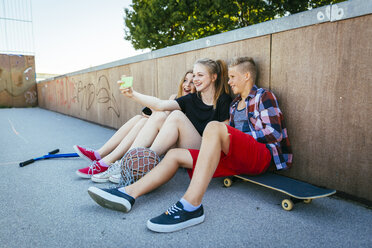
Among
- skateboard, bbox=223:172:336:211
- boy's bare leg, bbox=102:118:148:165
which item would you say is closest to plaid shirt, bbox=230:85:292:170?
skateboard, bbox=223:172:336:211

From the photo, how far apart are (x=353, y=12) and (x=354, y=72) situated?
416 mm

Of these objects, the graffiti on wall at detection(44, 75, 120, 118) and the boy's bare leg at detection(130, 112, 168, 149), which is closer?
the boy's bare leg at detection(130, 112, 168, 149)

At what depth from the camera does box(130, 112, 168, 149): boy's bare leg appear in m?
2.34

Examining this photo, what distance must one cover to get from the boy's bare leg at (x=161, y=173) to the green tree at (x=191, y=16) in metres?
10.8

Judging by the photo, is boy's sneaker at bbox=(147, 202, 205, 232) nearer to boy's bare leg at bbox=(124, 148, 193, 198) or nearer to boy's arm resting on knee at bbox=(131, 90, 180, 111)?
boy's bare leg at bbox=(124, 148, 193, 198)

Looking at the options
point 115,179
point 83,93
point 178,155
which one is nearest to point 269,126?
point 178,155

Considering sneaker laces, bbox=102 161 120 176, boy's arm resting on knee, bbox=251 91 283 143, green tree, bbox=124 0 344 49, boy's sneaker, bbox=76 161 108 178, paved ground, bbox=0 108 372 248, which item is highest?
green tree, bbox=124 0 344 49

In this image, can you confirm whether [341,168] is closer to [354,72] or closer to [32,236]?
[354,72]

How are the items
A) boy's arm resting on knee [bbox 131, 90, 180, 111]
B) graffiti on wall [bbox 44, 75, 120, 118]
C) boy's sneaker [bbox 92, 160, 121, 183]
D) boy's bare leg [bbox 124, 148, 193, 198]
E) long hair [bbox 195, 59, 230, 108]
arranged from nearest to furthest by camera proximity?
boy's bare leg [bbox 124, 148, 193, 198] → boy's sneaker [bbox 92, 160, 121, 183] → boy's arm resting on knee [bbox 131, 90, 180, 111] → long hair [bbox 195, 59, 230, 108] → graffiti on wall [bbox 44, 75, 120, 118]

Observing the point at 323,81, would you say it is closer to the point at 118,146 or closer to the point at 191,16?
the point at 118,146

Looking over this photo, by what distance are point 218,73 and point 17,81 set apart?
15084mm

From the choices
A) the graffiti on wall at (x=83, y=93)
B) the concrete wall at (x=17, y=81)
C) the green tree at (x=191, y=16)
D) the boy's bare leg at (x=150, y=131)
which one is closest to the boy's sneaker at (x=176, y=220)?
the boy's bare leg at (x=150, y=131)

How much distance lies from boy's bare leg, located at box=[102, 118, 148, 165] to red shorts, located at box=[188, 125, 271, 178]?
0.87 m

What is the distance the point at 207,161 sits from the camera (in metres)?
1.61
